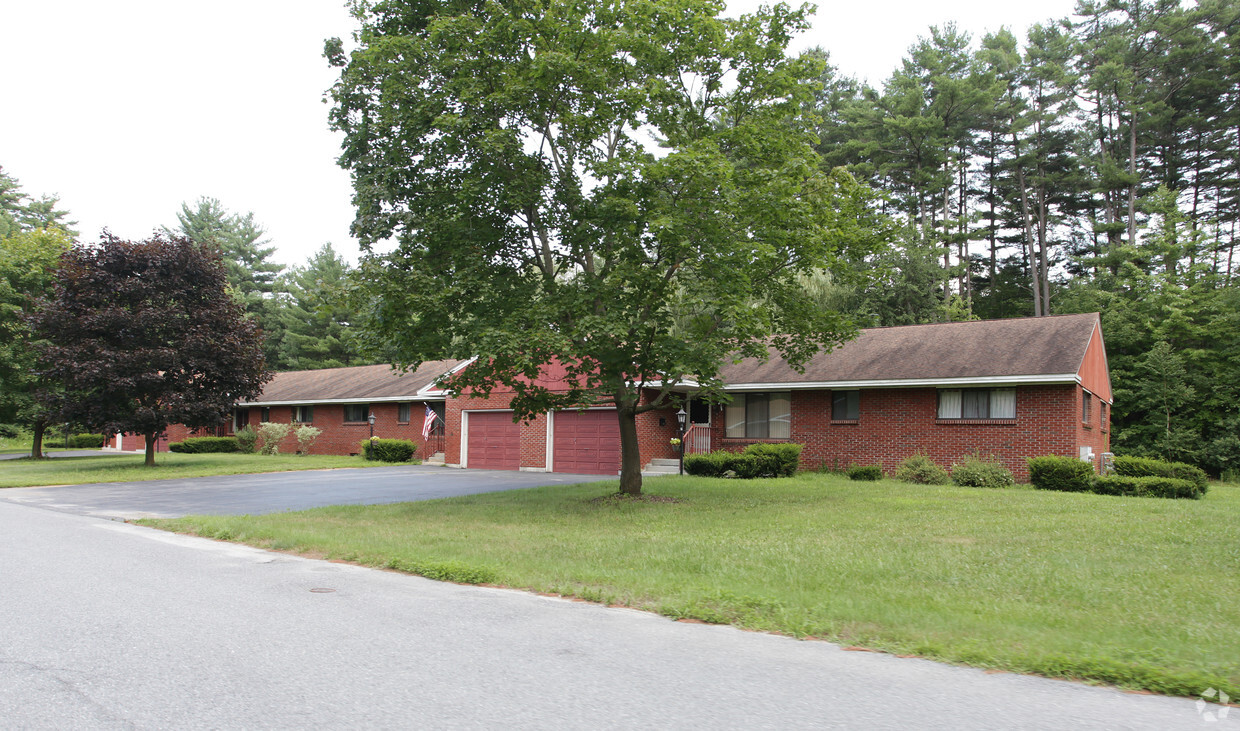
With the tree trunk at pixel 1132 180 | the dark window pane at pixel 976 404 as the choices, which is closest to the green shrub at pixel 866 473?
the dark window pane at pixel 976 404

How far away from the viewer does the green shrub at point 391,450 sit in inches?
1235

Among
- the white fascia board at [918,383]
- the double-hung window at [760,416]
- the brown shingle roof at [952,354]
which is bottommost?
the double-hung window at [760,416]

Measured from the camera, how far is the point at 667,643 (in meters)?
5.59

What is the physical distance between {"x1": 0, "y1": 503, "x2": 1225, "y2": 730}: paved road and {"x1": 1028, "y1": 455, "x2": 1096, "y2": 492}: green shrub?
1534 centimetres

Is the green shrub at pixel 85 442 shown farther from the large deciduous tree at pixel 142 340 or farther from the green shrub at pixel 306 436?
the large deciduous tree at pixel 142 340

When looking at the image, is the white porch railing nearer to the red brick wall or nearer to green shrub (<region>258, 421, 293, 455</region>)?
the red brick wall

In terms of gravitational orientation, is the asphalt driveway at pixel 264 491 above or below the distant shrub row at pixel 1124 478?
below

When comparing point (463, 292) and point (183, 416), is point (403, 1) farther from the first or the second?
point (183, 416)

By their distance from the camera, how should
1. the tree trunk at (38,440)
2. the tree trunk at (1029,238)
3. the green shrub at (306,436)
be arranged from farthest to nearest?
the tree trunk at (1029,238), the green shrub at (306,436), the tree trunk at (38,440)

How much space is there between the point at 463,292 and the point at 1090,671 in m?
11.5

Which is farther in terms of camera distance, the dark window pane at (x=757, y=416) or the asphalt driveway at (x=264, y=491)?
the dark window pane at (x=757, y=416)

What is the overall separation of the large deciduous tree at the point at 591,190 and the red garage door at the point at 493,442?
12106 mm

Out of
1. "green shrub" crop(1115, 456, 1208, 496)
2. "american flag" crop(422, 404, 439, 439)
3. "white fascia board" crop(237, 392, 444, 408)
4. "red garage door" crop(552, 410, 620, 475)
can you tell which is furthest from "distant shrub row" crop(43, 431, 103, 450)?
"green shrub" crop(1115, 456, 1208, 496)

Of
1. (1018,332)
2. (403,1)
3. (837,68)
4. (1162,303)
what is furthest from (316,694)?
(837,68)
